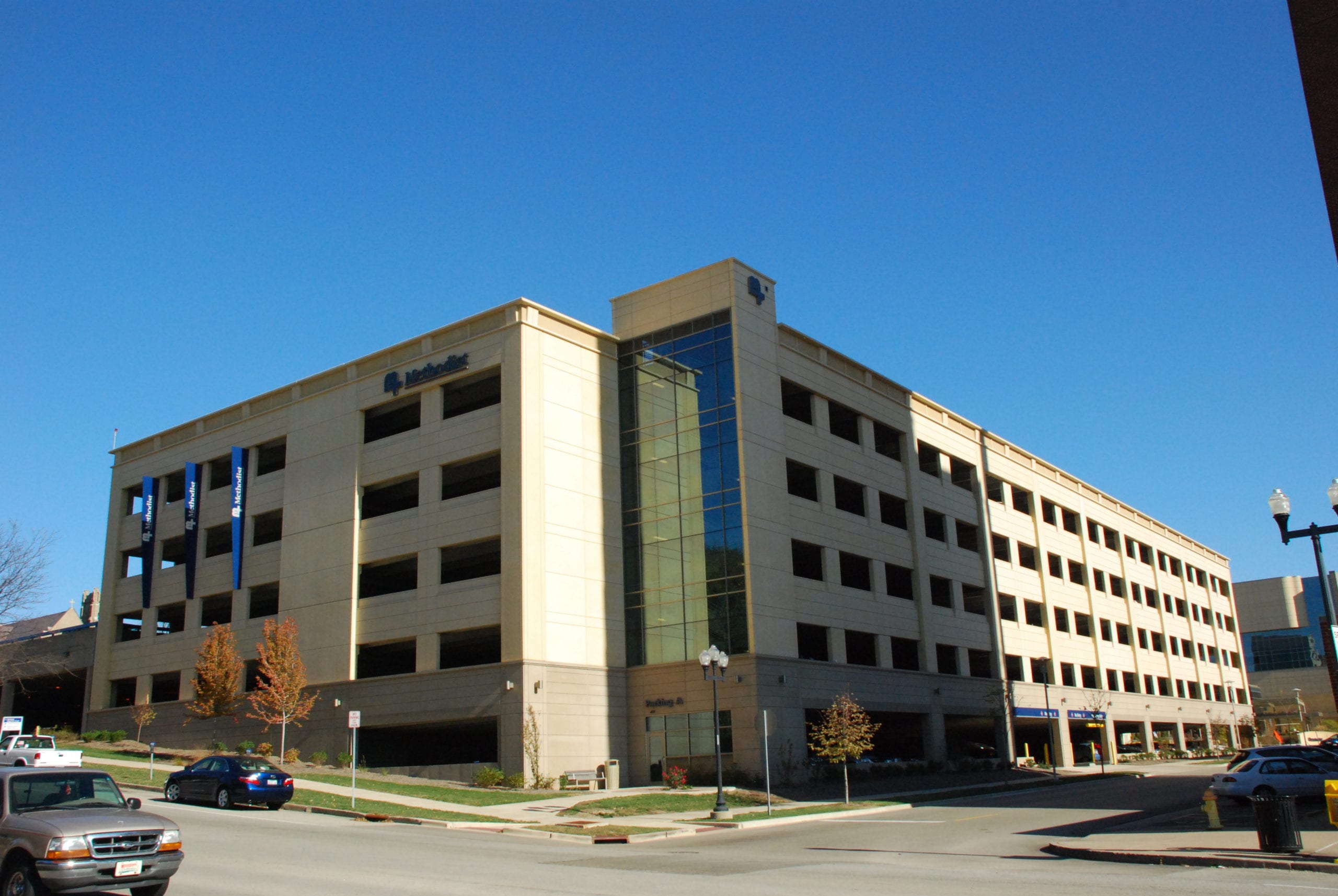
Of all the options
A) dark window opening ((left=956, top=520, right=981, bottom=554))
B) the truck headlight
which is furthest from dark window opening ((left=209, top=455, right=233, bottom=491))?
the truck headlight

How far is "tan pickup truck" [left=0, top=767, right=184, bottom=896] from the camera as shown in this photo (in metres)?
12.8

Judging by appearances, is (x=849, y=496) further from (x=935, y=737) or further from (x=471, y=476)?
(x=471, y=476)

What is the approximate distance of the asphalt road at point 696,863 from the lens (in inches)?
597

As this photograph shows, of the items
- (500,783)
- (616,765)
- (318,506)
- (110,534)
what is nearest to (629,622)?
(616,765)

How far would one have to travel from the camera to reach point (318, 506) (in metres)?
50.6

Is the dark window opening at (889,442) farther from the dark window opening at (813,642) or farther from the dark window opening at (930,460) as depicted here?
the dark window opening at (813,642)

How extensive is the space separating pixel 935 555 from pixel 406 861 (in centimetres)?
4598

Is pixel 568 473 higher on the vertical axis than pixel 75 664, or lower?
higher

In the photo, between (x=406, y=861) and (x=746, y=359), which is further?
(x=746, y=359)

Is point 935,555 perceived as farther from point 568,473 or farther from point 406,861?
point 406,861

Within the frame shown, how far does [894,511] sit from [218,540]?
3735 cm

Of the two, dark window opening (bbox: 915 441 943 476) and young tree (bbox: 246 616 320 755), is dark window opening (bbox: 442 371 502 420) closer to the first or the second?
young tree (bbox: 246 616 320 755)

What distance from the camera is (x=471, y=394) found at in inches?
1916

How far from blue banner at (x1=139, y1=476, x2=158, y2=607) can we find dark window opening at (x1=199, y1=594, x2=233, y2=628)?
4463 millimetres
